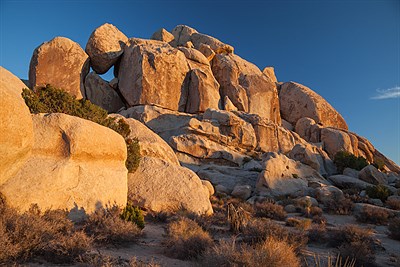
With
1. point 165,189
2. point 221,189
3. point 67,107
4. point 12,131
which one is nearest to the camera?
point 12,131

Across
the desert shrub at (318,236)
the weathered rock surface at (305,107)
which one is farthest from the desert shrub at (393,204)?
the weathered rock surface at (305,107)

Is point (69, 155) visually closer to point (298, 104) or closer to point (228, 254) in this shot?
point (228, 254)

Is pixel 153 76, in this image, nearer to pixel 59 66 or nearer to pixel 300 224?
pixel 59 66

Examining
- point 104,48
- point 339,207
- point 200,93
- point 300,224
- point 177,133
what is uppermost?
point 104,48

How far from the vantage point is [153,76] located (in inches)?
1352

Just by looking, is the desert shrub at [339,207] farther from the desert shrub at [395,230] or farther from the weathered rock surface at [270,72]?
the weathered rock surface at [270,72]

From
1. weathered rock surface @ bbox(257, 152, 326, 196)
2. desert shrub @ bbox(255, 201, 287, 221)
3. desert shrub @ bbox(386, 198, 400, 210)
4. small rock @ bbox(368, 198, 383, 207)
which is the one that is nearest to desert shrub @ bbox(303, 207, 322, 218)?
desert shrub @ bbox(255, 201, 287, 221)

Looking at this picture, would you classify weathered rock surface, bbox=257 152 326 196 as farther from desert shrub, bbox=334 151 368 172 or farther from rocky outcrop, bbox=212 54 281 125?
rocky outcrop, bbox=212 54 281 125

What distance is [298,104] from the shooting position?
47.8 metres

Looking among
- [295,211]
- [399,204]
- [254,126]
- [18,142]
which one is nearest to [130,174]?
[18,142]

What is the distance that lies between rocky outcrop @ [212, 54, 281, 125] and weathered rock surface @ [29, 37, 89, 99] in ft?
63.0

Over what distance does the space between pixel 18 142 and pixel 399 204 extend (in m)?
20.9

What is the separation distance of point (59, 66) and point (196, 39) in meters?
26.2

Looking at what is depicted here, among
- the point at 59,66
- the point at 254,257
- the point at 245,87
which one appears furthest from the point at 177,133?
the point at 254,257
